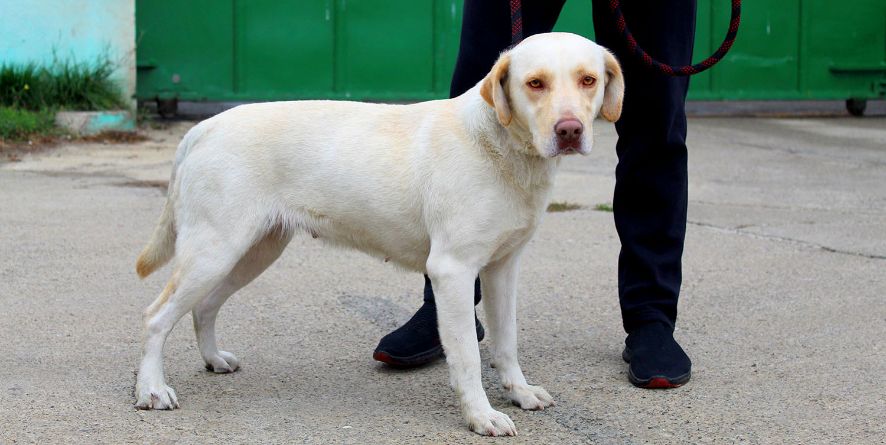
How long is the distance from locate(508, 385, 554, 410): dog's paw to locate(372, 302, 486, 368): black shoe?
0.39 meters

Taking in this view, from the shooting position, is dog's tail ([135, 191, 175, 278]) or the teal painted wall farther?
the teal painted wall

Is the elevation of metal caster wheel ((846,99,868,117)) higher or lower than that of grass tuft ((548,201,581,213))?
higher

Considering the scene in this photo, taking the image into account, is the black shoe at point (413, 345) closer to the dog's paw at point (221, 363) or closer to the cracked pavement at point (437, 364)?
the cracked pavement at point (437, 364)

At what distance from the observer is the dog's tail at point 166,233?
3.22m

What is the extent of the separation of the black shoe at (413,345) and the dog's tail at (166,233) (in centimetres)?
67

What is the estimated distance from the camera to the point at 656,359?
332cm

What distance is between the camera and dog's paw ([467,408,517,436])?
288 centimetres

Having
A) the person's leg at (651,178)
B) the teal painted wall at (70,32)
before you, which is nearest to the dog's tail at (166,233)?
the person's leg at (651,178)

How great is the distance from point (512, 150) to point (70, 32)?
6.71 metres

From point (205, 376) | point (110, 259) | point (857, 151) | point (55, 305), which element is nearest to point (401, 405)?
point (205, 376)

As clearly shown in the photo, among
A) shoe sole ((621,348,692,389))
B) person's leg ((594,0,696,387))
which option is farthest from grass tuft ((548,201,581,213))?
shoe sole ((621,348,692,389))

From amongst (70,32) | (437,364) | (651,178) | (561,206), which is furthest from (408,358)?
(70,32)

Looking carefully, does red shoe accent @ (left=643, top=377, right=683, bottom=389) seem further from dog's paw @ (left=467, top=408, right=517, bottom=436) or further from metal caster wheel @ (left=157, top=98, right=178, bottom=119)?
metal caster wheel @ (left=157, top=98, right=178, bottom=119)

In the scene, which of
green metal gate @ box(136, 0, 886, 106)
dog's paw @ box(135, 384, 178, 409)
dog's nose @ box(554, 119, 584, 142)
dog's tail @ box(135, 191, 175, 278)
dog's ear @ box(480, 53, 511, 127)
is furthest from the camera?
green metal gate @ box(136, 0, 886, 106)
